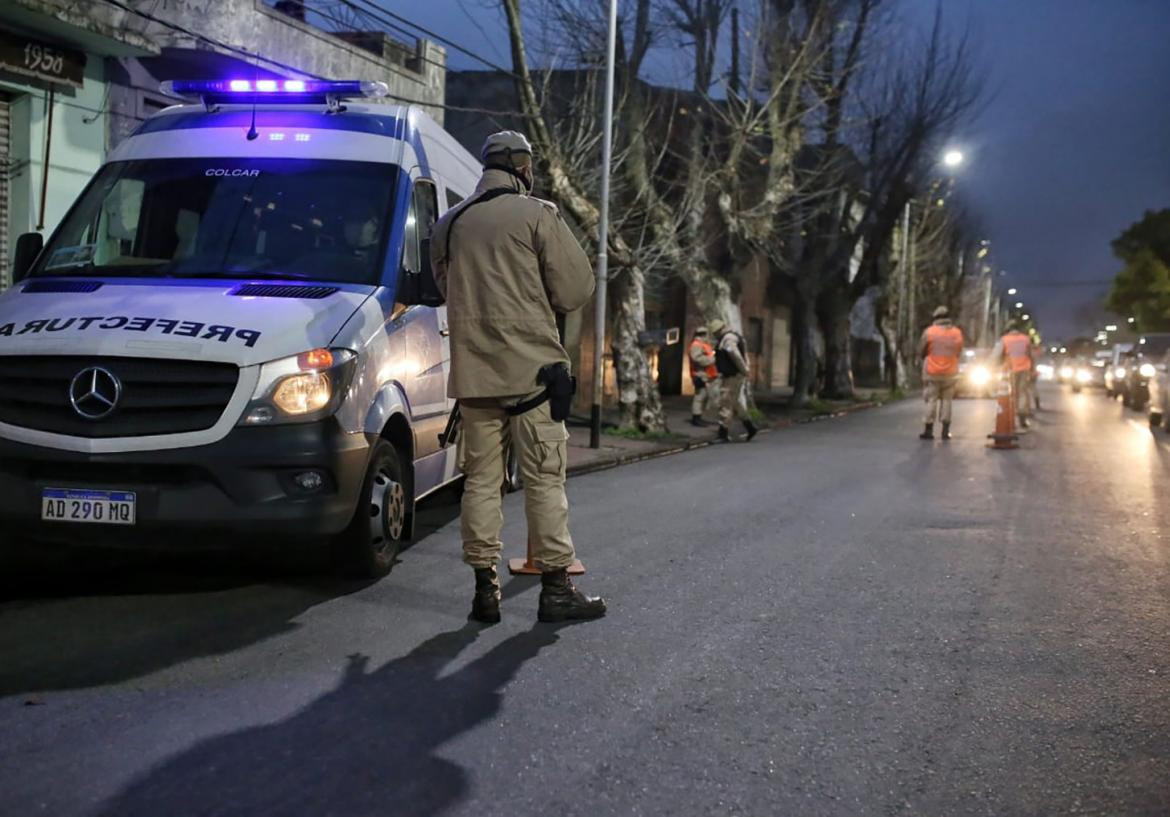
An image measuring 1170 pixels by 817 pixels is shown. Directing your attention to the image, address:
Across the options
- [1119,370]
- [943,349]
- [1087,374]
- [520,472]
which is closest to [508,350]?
[520,472]

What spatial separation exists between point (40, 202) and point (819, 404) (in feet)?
65.7

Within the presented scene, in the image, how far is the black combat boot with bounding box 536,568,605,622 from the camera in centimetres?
493

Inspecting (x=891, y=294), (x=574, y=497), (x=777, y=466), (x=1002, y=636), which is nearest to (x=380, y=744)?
(x=1002, y=636)

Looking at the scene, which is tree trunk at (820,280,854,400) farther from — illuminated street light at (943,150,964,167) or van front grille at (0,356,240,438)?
van front grille at (0,356,240,438)

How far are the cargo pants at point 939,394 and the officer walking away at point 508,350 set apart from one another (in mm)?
12431

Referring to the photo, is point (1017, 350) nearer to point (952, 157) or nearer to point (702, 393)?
point (702, 393)

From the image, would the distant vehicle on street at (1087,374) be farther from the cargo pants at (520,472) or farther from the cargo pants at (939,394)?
the cargo pants at (520,472)

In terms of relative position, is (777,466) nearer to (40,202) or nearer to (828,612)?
(828,612)

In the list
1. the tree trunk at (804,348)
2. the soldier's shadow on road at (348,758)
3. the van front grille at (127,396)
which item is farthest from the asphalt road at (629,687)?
the tree trunk at (804,348)

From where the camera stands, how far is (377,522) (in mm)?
5684

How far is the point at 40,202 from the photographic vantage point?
36.4ft

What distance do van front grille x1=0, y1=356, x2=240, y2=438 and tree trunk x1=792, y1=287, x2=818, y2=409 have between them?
22867 mm

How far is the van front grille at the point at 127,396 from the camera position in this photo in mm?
4758

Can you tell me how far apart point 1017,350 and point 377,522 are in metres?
14.9
